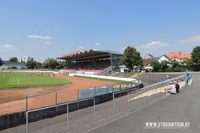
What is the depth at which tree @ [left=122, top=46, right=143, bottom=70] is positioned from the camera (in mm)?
95812

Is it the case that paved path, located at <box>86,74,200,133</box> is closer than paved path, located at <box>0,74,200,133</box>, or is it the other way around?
paved path, located at <box>86,74,200,133</box>

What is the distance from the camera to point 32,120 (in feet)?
46.9

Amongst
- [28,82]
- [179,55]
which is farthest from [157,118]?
[179,55]

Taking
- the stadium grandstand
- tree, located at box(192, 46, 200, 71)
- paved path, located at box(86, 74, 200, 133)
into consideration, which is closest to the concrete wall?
paved path, located at box(86, 74, 200, 133)

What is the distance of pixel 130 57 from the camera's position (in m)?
95.8

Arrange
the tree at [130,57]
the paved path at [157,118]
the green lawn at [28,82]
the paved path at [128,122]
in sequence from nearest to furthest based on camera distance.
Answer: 1. the paved path at [157,118]
2. the paved path at [128,122]
3. the green lawn at [28,82]
4. the tree at [130,57]

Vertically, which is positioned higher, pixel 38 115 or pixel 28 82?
pixel 28 82

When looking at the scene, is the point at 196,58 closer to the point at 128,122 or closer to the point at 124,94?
the point at 124,94

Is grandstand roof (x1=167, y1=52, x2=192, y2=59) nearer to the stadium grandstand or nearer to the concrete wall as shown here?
the stadium grandstand

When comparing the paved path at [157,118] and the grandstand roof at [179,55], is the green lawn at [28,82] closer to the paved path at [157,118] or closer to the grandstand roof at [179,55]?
the paved path at [157,118]

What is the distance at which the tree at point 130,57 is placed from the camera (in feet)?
314

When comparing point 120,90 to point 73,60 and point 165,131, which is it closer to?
point 165,131

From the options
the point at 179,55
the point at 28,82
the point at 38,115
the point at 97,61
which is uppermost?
the point at 179,55

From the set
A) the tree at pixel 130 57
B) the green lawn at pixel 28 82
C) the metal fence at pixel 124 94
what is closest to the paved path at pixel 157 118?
the metal fence at pixel 124 94
